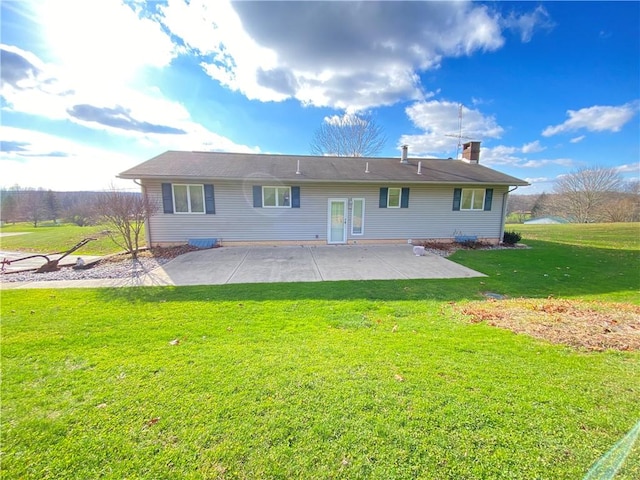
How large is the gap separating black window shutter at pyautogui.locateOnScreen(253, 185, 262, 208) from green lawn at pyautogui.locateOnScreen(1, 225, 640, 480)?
6631mm

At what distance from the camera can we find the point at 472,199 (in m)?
11.9

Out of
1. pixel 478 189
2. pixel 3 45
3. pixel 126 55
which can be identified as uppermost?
pixel 126 55

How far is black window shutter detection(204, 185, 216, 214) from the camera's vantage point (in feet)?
33.4

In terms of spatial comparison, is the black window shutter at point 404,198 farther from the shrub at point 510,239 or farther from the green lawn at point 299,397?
the green lawn at point 299,397

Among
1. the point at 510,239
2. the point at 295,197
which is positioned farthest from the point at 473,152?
the point at 295,197

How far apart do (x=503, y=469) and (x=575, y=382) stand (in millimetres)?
1615

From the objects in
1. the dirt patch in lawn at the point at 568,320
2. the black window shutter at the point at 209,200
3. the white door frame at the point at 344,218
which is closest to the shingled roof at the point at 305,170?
the black window shutter at the point at 209,200

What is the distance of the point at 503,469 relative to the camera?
1.69 metres

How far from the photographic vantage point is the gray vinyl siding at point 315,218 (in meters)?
10.3

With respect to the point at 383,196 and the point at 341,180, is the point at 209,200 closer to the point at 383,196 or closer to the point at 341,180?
the point at 341,180

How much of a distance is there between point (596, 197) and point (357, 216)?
37.8m

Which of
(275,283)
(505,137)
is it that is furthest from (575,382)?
(505,137)

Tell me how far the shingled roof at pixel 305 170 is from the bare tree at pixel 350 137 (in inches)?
395

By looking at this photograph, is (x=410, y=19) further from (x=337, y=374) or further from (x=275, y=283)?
(x=337, y=374)
